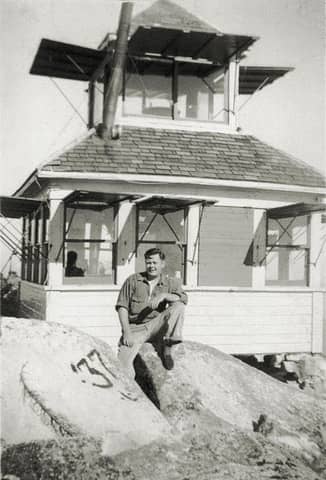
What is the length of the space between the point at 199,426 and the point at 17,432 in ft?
6.28

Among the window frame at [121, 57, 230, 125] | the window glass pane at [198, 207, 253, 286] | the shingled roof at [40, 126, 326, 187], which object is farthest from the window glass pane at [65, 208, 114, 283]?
the window frame at [121, 57, 230, 125]

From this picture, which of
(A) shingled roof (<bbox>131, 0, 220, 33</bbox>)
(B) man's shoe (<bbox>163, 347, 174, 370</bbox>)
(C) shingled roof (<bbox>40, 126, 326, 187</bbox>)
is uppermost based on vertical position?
(A) shingled roof (<bbox>131, 0, 220, 33</bbox>)

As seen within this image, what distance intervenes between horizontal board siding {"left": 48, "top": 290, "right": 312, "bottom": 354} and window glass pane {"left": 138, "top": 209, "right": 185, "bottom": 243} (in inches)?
53.6

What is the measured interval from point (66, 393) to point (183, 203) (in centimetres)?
601

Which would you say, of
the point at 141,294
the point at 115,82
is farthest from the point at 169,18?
the point at 141,294

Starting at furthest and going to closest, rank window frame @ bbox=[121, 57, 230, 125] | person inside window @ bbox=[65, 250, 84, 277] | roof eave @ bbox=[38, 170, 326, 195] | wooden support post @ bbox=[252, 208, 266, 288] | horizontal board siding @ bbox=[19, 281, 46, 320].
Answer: window frame @ bbox=[121, 57, 230, 125], wooden support post @ bbox=[252, 208, 266, 288], person inside window @ bbox=[65, 250, 84, 277], horizontal board siding @ bbox=[19, 281, 46, 320], roof eave @ bbox=[38, 170, 326, 195]

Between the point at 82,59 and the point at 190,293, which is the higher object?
the point at 82,59

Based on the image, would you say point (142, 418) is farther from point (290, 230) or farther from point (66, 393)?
point (290, 230)

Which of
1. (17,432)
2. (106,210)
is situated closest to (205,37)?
(106,210)

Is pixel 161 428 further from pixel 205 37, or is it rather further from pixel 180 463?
pixel 205 37

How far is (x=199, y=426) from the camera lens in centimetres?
584

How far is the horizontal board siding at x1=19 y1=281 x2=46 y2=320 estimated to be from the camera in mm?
10857

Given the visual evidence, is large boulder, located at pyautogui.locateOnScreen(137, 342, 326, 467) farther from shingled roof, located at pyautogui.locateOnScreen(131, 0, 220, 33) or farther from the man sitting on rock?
shingled roof, located at pyautogui.locateOnScreen(131, 0, 220, 33)

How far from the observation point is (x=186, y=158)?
11.8 metres
